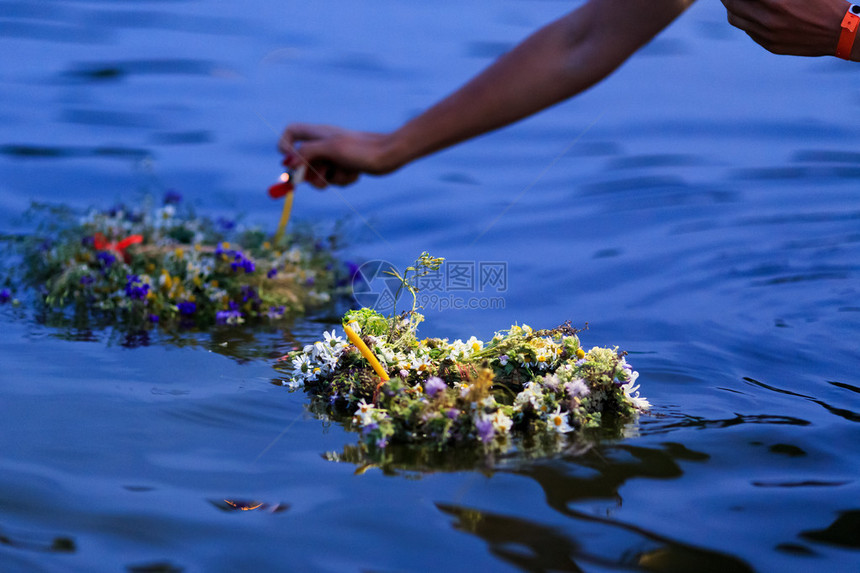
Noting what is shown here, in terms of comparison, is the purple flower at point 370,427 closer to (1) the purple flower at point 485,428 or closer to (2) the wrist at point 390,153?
(1) the purple flower at point 485,428

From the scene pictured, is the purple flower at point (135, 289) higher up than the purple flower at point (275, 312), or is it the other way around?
the purple flower at point (135, 289)

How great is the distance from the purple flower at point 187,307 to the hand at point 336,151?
1256 mm

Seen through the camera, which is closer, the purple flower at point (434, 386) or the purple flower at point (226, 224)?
the purple flower at point (434, 386)

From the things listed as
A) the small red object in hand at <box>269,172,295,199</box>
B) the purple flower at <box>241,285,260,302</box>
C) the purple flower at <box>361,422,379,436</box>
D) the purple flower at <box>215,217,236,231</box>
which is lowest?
the purple flower at <box>361,422,379,436</box>

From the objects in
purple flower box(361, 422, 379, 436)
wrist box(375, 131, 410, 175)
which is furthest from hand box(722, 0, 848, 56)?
purple flower box(361, 422, 379, 436)

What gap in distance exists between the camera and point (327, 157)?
14.4ft

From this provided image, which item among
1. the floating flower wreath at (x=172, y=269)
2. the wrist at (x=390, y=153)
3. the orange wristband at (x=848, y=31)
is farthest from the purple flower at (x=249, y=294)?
the orange wristband at (x=848, y=31)

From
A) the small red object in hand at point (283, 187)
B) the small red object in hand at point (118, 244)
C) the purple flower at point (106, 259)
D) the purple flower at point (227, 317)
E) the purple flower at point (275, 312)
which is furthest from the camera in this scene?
the small red object in hand at point (118, 244)

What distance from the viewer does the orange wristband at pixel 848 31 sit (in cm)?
354

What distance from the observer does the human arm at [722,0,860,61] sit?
138 inches

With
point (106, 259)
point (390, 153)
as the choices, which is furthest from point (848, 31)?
point (106, 259)

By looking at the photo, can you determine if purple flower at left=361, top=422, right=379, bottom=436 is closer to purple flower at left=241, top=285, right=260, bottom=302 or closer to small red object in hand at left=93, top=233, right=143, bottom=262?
purple flower at left=241, top=285, right=260, bottom=302

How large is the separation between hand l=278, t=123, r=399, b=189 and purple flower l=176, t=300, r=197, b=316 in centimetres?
126

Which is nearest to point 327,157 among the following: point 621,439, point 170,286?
point 170,286
